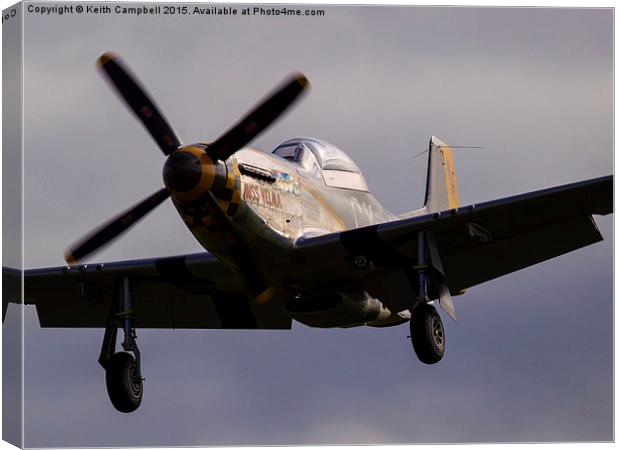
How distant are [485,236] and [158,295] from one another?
19.3ft

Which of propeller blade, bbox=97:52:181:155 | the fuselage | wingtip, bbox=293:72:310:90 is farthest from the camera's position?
the fuselage

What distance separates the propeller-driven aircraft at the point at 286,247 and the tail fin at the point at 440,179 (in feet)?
11.7

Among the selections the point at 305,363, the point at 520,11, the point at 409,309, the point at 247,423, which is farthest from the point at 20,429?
the point at 520,11

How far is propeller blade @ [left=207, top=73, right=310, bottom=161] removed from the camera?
79.8 feet

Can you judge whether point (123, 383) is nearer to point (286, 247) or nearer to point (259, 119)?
point (286, 247)

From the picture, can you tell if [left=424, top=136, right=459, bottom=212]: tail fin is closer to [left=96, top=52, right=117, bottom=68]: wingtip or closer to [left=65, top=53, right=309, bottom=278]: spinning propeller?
[left=65, top=53, right=309, bottom=278]: spinning propeller

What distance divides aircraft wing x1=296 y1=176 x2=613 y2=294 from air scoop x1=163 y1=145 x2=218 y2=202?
2480 millimetres

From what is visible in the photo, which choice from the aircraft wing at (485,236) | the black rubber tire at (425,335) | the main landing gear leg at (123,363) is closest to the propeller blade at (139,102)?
the aircraft wing at (485,236)

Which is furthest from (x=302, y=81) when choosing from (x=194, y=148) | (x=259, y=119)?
(x=194, y=148)

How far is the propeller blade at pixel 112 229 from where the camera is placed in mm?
25766

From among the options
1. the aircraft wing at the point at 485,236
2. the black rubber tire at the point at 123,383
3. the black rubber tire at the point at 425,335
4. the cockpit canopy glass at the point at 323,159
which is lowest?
the black rubber tire at the point at 425,335

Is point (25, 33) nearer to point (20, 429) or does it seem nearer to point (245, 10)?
point (245, 10)

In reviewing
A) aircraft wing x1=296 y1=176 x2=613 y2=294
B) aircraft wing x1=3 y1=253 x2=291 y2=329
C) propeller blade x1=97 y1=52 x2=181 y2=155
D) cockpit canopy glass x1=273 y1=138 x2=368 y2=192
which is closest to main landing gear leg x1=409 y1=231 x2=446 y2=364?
aircraft wing x1=296 y1=176 x2=613 y2=294

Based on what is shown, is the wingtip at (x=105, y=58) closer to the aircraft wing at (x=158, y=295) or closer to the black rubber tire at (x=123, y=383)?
the aircraft wing at (x=158, y=295)
